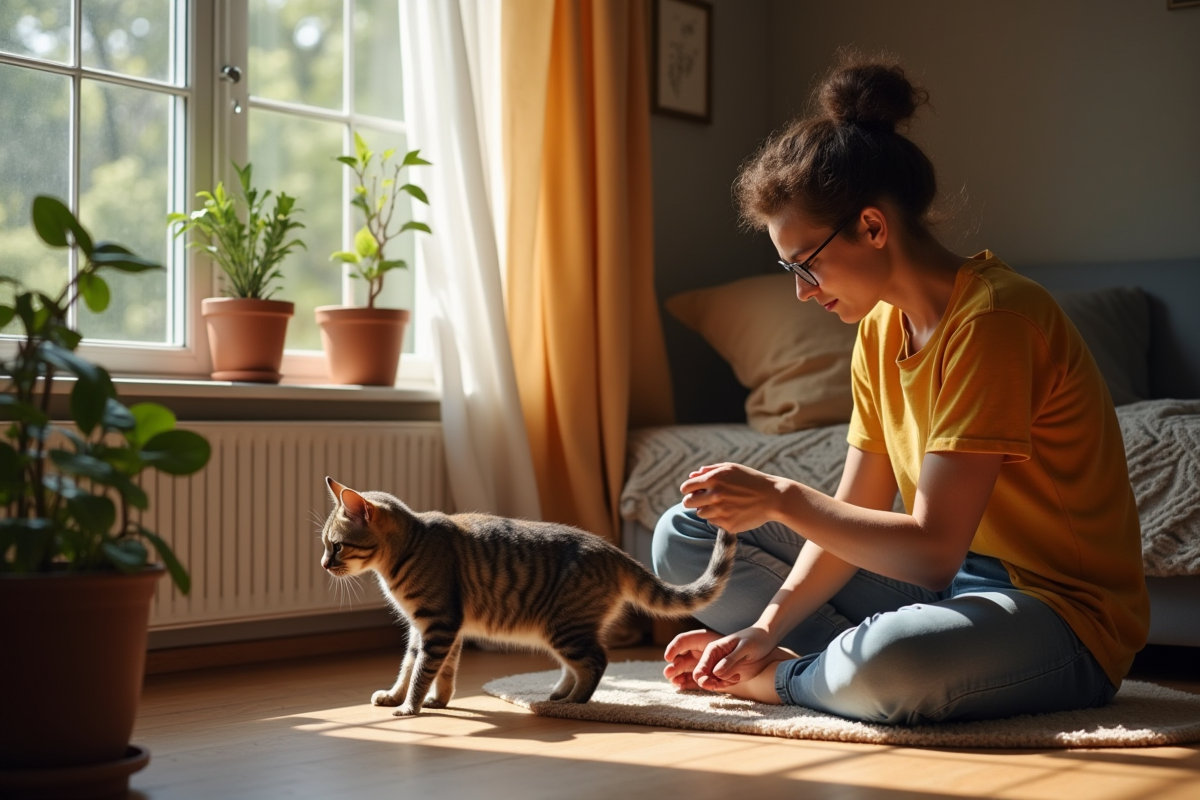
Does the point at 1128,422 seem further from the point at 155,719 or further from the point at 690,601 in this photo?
the point at 155,719

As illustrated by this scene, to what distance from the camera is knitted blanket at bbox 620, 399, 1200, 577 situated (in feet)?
8.09

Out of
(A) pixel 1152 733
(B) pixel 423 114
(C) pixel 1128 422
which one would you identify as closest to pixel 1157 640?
(C) pixel 1128 422

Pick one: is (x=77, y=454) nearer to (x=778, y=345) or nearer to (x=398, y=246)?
(x=398, y=246)

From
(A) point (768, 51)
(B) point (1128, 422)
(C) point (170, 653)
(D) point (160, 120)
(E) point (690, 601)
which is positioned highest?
(A) point (768, 51)

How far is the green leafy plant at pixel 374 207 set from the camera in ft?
10.1

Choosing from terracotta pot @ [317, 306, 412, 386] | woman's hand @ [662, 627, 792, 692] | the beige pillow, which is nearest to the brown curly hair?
woman's hand @ [662, 627, 792, 692]

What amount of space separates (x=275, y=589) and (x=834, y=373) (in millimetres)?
1460

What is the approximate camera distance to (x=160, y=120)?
2.96m

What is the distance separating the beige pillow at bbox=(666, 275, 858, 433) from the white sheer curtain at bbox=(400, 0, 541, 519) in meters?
0.65

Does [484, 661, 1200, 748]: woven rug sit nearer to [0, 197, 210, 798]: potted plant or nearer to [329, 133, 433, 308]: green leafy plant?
[0, 197, 210, 798]: potted plant

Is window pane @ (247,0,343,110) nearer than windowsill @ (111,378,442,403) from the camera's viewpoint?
No

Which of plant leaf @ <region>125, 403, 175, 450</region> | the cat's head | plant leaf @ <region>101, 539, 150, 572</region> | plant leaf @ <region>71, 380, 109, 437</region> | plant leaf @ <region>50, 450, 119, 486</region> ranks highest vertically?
plant leaf @ <region>71, 380, 109, 437</region>

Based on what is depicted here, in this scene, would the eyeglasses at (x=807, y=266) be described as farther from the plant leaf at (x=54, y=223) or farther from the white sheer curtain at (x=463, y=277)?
the white sheer curtain at (x=463, y=277)

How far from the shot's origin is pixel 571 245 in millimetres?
3314
